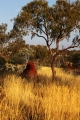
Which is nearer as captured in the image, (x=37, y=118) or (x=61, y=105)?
(x=37, y=118)

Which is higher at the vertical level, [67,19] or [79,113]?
[67,19]

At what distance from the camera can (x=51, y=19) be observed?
17.8 m

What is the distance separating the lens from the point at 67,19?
57.5ft

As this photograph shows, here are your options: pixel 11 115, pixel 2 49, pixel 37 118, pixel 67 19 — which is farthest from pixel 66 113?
pixel 2 49

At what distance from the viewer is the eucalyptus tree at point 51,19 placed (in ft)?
57.9

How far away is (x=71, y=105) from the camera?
24.0 feet

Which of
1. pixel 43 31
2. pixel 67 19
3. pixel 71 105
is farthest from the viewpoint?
pixel 43 31

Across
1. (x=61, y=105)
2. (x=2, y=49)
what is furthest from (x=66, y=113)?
(x=2, y=49)

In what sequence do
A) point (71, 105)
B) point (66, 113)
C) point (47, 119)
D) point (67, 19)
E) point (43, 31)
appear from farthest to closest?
point (43, 31) < point (67, 19) < point (71, 105) < point (66, 113) < point (47, 119)

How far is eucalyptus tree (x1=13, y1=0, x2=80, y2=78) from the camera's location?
57.9 feet

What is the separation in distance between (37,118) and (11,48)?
29559 mm

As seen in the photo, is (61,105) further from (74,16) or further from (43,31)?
(43,31)

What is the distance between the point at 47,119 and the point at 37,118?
43 centimetres

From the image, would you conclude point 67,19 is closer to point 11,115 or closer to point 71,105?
point 71,105
